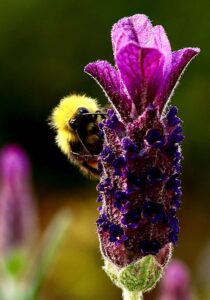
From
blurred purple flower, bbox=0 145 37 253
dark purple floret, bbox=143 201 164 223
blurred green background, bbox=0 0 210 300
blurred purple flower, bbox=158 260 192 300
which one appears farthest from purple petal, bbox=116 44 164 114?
blurred green background, bbox=0 0 210 300

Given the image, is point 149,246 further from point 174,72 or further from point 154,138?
point 174,72

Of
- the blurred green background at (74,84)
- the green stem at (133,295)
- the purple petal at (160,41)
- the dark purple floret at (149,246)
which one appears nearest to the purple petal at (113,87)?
the purple petal at (160,41)

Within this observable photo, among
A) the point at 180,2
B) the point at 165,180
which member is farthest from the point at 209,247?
the point at 165,180

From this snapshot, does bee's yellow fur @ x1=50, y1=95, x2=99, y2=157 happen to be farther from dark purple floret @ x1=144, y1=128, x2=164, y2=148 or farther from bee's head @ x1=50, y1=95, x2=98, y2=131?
dark purple floret @ x1=144, y1=128, x2=164, y2=148

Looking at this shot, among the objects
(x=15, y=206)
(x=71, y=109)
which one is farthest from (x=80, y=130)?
(x=15, y=206)

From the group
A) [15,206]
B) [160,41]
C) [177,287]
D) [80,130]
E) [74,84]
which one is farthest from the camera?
[74,84]

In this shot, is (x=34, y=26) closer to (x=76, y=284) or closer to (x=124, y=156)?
(x=76, y=284)
